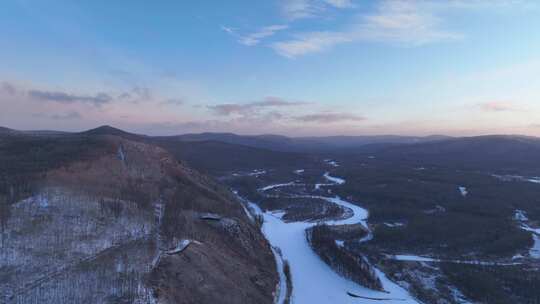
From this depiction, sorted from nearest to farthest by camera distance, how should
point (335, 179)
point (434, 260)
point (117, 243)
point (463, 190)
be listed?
point (117, 243), point (434, 260), point (463, 190), point (335, 179)

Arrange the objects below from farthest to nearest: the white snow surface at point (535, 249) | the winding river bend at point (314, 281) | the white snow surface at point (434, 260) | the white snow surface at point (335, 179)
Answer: the white snow surface at point (335, 179) → the white snow surface at point (535, 249) → the white snow surface at point (434, 260) → the winding river bend at point (314, 281)

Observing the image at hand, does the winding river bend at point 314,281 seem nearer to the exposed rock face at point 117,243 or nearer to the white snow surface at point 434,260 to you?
the exposed rock face at point 117,243

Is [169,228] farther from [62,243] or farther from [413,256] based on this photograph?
[413,256]

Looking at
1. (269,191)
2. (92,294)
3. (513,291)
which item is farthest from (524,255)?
(269,191)

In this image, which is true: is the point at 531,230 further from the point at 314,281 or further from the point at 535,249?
the point at 314,281

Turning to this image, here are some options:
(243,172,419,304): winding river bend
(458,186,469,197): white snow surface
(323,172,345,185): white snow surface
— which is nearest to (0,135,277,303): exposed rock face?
(243,172,419,304): winding river bend

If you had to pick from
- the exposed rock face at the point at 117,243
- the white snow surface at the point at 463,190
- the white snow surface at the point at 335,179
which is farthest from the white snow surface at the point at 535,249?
the white snow surface at the point at 335,179

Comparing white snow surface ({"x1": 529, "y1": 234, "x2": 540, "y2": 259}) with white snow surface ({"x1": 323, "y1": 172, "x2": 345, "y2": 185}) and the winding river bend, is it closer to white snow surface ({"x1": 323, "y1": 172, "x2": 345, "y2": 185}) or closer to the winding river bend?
the winding river bend

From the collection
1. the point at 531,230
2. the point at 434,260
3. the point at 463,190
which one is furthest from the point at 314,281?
the point at 463,190
